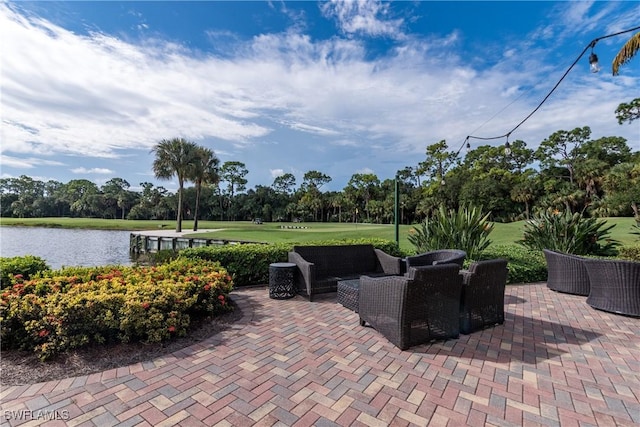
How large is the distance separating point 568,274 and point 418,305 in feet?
12.7

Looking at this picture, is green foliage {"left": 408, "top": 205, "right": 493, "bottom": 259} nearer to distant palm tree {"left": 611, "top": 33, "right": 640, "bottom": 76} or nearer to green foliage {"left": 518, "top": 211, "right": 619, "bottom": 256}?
green foliage {"left": 518, "top": 211, "right": 619, "bottom": 256}

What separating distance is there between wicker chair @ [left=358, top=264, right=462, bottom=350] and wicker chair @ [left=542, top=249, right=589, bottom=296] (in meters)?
3.16

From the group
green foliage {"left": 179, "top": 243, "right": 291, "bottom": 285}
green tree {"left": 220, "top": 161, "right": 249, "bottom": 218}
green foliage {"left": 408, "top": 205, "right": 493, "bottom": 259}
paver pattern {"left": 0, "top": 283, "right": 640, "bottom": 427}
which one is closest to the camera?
paver pattern {"left": 0, "top": 283, "right": 640, "bottom": 427}

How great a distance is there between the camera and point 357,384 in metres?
2.14

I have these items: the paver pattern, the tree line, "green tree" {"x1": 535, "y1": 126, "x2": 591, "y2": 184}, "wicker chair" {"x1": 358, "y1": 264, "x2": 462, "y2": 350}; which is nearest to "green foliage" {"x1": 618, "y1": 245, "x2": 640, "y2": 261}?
the paver pattern

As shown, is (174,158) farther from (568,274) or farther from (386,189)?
(386,189)

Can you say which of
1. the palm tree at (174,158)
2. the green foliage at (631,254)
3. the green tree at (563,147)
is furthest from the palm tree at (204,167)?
the green tree at (563,147)

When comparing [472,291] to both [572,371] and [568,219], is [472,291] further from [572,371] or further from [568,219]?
[568,219]

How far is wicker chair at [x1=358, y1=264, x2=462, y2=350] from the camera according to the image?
2.63 meters

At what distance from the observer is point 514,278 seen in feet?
18.5

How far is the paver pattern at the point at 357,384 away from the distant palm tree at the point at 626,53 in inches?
251

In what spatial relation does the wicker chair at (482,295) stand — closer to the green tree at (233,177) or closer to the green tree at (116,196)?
the green tree at (233,177)

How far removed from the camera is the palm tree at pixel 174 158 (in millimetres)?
23688

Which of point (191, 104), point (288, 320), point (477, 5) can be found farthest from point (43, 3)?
point (477, 5)
